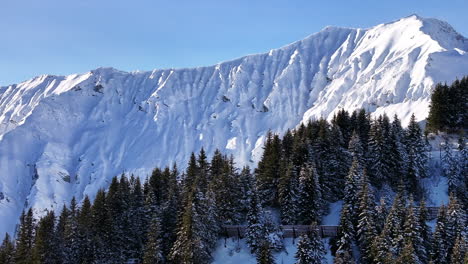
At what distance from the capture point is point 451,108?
283ft

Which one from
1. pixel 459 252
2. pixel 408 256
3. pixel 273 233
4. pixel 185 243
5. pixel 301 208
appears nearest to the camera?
pixel 459 252

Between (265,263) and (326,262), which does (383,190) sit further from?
(265,263)

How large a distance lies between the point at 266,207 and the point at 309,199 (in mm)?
8812

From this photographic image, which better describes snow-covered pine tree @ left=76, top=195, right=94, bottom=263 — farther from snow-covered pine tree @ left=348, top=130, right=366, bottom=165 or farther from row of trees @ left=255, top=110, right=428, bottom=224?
snow-covered pine tree @ left=348, top=130, right=366, bottom=165

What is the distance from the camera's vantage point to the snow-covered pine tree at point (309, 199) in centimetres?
6725

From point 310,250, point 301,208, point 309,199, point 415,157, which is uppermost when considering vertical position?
point 415,157

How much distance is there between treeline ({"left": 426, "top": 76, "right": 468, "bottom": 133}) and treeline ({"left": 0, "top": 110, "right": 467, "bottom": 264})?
10.1 m

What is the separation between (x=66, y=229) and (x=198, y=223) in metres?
18.8

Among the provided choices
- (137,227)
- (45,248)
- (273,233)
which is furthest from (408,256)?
(45,248)

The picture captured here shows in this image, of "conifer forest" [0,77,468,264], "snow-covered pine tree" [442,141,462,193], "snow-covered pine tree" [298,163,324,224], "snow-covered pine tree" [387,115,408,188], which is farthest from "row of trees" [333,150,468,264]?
"snow-covered pine tree" [442,141,462,193]

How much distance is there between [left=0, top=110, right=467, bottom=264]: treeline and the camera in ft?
196

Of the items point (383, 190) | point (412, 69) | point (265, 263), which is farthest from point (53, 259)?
point (412, 69)

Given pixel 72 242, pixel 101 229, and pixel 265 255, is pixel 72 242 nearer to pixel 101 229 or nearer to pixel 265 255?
pixel 101 229

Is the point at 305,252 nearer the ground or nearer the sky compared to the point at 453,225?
nearer the ground
